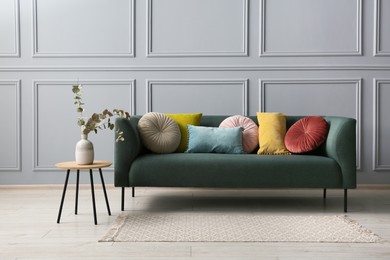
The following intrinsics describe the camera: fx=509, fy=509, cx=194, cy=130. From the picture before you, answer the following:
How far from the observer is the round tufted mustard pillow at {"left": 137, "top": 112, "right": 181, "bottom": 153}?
3971 millimetres

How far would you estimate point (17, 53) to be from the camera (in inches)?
189

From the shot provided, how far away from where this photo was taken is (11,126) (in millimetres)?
4816

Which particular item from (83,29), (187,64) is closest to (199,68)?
(187,64)

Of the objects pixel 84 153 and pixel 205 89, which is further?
pixel 205 89

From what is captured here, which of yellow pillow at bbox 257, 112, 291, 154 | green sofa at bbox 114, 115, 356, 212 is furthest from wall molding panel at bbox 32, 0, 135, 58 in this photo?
yellow pillow at bbox 257, 112, 291, 154

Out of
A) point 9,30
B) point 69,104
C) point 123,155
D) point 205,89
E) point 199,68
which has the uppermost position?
point 9,30

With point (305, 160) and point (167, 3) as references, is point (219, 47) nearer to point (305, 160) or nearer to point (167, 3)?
point (167, 3)

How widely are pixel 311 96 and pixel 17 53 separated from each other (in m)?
2.79

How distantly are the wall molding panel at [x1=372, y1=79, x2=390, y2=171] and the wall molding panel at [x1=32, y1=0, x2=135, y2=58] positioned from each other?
2332 mm

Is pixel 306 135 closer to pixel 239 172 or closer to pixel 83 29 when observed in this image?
pixel 239 172

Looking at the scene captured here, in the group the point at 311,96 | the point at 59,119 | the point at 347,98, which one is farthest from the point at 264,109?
the point at 59,119

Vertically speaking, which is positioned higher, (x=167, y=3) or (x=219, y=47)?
(x=167, y=3)

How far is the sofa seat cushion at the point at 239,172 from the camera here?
12.0ft

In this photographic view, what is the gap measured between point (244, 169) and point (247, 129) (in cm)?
60
